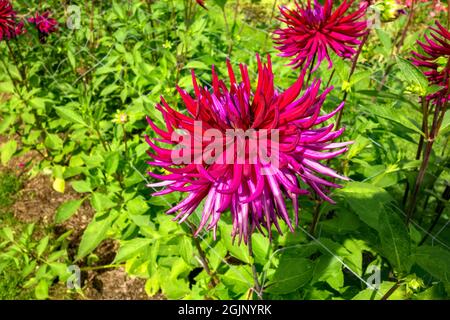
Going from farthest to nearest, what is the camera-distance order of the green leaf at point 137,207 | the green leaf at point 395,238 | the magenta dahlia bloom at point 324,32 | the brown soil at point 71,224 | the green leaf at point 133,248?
the brown soil at point 71,224, the green leaf at point 137,207, the green leaf at point 133,248, the magenta dahlia bloom at point 324,32, the green leaf at point 395,238

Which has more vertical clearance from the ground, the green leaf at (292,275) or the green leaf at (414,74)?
the green leaf at (414,74)

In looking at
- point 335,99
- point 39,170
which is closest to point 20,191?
point 39,170

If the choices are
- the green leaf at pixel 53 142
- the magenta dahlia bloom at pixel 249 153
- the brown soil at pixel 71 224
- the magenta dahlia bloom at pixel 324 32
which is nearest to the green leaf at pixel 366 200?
the magenta dahlia bloom at pixel 249 153

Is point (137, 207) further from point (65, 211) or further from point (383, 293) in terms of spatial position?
point (383, 293)

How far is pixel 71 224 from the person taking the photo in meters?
2.44

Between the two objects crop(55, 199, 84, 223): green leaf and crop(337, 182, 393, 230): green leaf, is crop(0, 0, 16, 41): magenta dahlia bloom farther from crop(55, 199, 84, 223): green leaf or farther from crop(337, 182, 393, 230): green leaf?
crop(337, 182, 393, 230): green leaf

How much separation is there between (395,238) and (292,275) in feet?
1.18

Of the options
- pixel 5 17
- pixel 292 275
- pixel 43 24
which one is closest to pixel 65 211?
pixel 292 275

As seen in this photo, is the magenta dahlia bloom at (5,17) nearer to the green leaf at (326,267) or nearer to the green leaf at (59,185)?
the green leaf at (59,185)

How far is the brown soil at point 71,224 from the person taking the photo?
213cm

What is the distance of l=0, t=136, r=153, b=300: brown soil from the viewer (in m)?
2.13

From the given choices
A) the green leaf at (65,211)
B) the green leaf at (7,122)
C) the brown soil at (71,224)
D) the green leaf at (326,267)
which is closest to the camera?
the green leaf at (326,267)

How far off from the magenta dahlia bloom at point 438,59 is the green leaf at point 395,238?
1.15ft

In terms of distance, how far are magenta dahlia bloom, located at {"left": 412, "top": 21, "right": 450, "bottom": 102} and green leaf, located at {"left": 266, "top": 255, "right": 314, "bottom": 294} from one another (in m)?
0.61
